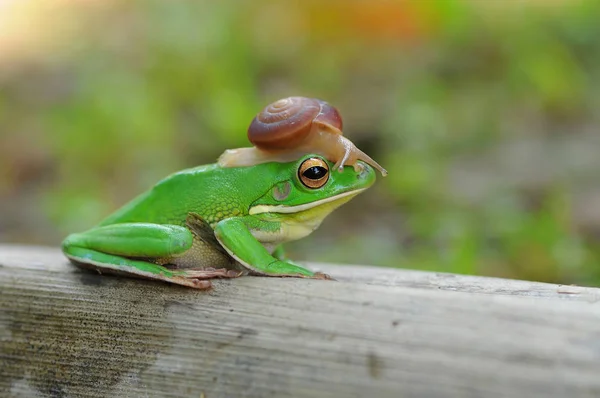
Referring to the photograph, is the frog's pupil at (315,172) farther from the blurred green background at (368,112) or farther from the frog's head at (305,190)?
the blurred green background at (368,112)

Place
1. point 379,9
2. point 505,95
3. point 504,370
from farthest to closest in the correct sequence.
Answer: point 379,9
point 505,95
point 504,370

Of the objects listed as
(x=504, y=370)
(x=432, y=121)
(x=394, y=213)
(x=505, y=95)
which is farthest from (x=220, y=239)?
(x=505, y=95)

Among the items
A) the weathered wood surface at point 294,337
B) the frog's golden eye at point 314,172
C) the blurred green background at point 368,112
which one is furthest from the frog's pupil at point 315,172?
the blurred green background at point 368,112

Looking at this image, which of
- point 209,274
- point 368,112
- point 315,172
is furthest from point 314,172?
point 368,112

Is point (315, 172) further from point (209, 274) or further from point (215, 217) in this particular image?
point (209, 274)

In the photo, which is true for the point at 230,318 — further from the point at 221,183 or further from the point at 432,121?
the point at 432,121
